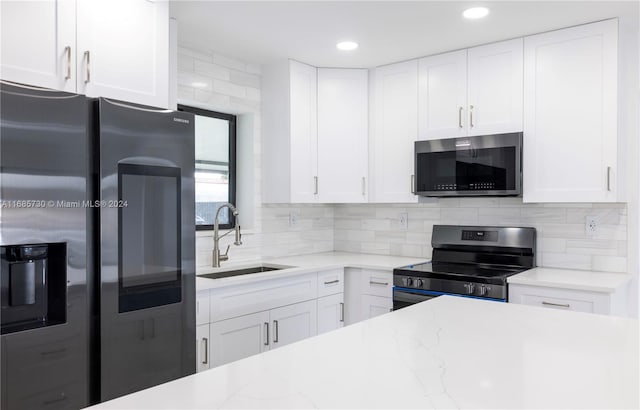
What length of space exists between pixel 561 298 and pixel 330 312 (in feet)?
4.79

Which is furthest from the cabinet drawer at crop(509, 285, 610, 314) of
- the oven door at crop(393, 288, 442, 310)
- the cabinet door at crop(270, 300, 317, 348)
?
the cabinet door at crop(270, 300, 317, 348)

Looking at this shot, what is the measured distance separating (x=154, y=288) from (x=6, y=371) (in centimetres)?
59

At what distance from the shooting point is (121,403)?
92 centimetres

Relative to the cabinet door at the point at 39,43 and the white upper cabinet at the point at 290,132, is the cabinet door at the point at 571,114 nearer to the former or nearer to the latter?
the white upper cabinet at the point at 290,132

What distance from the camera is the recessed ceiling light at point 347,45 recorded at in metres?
3.10

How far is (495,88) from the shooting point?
10.2 feet

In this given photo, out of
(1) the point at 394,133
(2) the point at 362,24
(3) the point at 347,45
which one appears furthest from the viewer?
(1) the point at 394,133

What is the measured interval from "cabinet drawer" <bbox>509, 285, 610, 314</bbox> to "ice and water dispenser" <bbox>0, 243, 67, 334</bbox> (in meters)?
2.28

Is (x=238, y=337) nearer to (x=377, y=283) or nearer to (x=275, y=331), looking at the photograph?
(x=275, y=331)

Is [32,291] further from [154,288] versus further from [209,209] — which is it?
[209,209]

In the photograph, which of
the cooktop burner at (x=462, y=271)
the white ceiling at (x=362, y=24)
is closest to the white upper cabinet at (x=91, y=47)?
the white ceiling at (x=362, y=24)

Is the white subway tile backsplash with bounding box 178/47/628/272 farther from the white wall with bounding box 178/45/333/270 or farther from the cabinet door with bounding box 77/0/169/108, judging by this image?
the cabinet door with bounding box 77/0/169/108

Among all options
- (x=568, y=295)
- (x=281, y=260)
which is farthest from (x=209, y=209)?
(x=568, y=295)

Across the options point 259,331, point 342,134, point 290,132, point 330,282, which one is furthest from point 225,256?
point 342,134
